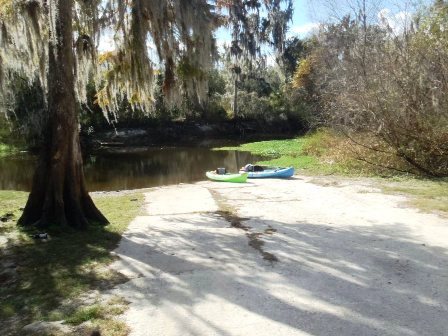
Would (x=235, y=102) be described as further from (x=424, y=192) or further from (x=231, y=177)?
(x=424, y=192)

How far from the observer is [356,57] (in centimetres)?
1638

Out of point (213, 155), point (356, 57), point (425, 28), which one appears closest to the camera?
point (425, 28)

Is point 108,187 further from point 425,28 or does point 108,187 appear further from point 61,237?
point 425,28

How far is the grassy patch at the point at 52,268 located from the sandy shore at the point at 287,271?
322 millimetres

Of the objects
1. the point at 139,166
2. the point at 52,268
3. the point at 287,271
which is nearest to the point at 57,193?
the point at 52,268

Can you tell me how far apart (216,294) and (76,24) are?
6641 mm

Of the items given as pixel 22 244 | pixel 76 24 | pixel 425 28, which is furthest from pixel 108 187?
pixel 425 28

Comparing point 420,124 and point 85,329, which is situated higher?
point 420,124

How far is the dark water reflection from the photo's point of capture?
19641 mm

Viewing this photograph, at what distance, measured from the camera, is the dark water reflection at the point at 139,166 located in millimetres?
19641

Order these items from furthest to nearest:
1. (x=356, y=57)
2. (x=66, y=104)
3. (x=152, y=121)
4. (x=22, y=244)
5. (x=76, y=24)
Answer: (x=152, y=121), (x=356, y=57), (x=76, y=24), (x=66, y=104), (x=22, y=244)

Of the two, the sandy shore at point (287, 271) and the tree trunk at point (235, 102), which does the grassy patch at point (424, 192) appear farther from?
the tree trunk at point (235, 102)

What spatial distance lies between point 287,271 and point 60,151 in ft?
15.0

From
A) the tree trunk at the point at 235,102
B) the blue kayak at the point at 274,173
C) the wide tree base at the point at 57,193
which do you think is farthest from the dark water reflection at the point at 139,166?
the tree trunk at the point at 235,102
